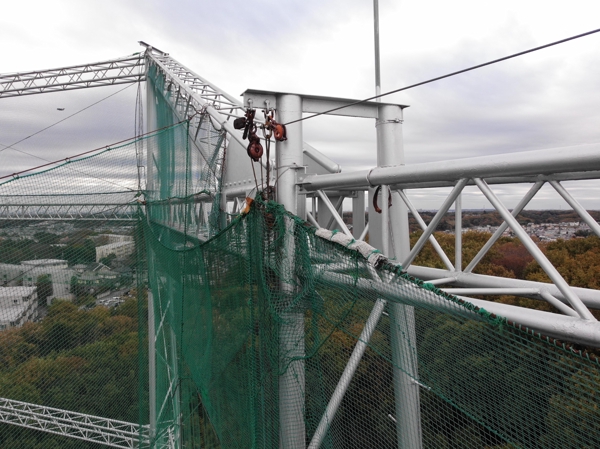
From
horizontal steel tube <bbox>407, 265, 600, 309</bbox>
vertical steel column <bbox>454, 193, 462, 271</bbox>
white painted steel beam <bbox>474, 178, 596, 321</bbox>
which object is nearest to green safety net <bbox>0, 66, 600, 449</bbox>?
white painted steel beam <bbox>474, 178, 596, 321</bbox>

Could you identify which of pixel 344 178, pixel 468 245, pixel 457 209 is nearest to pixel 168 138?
pixel 344 178

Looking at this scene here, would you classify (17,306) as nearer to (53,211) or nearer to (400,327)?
(53,211)

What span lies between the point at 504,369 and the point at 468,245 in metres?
19.9

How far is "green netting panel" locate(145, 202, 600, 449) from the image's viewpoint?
4.99ft

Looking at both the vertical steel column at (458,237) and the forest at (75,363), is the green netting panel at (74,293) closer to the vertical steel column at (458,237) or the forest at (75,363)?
the forest at (75,363)

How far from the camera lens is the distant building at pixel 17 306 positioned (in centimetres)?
762

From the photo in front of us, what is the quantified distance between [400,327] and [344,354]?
118 cm

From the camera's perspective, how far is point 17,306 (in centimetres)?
801

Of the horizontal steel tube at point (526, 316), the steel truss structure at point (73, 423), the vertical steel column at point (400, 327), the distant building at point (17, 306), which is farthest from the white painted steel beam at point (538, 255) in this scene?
the steel truss structure at point (73, 423)

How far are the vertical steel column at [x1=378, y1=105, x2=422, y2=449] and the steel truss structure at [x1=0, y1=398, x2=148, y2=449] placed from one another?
8028 millimetres

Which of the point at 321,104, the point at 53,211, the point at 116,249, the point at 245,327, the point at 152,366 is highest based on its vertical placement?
the point at 321,104

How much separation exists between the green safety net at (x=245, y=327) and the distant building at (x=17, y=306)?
4 cm

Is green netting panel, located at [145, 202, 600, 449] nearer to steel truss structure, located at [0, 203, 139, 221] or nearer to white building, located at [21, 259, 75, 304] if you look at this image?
steel truss structure, located at [0, 203, 139, 221]

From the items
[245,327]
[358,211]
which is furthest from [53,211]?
[245,327]
